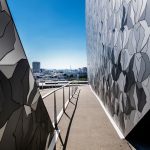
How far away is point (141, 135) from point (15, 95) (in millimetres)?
2832

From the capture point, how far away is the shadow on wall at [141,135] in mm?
3304

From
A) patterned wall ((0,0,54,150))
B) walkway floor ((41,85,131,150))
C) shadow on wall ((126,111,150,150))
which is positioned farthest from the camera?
walkway floor ((41,85,131,150))

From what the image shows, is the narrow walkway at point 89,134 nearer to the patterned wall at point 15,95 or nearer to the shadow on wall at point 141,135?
the shadow on wall at point 141,135

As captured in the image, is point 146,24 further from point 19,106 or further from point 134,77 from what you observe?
point 19,106

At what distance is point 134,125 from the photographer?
339 cm

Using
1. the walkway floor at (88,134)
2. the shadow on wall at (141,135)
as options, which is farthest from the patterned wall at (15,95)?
the shadow on wall at (141,135)

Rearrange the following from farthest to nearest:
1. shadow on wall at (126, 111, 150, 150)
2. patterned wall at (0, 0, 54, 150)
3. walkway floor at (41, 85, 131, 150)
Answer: walkway floor at (41, 85, 131, 150)
shadow on wall at (126, 111, 150, 150)
patterned wall at (0, 0, 54, 150)

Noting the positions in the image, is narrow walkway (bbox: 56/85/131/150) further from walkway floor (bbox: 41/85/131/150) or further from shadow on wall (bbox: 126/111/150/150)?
shadow on wall (bbox: 126/111/150/150)

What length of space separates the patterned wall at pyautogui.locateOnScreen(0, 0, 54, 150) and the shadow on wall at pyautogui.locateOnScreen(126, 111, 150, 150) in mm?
1885

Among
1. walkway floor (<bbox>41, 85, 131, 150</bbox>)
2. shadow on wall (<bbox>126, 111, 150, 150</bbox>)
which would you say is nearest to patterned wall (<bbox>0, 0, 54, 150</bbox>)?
walkway floor (<bbox>41, 85, 131, 150</bbox>)

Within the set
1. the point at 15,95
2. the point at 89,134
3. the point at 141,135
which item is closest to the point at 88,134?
the point at 89,134

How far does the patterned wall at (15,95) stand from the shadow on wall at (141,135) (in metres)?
1.88

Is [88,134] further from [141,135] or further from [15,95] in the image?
[15,95]

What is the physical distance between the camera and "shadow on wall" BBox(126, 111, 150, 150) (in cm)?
330
